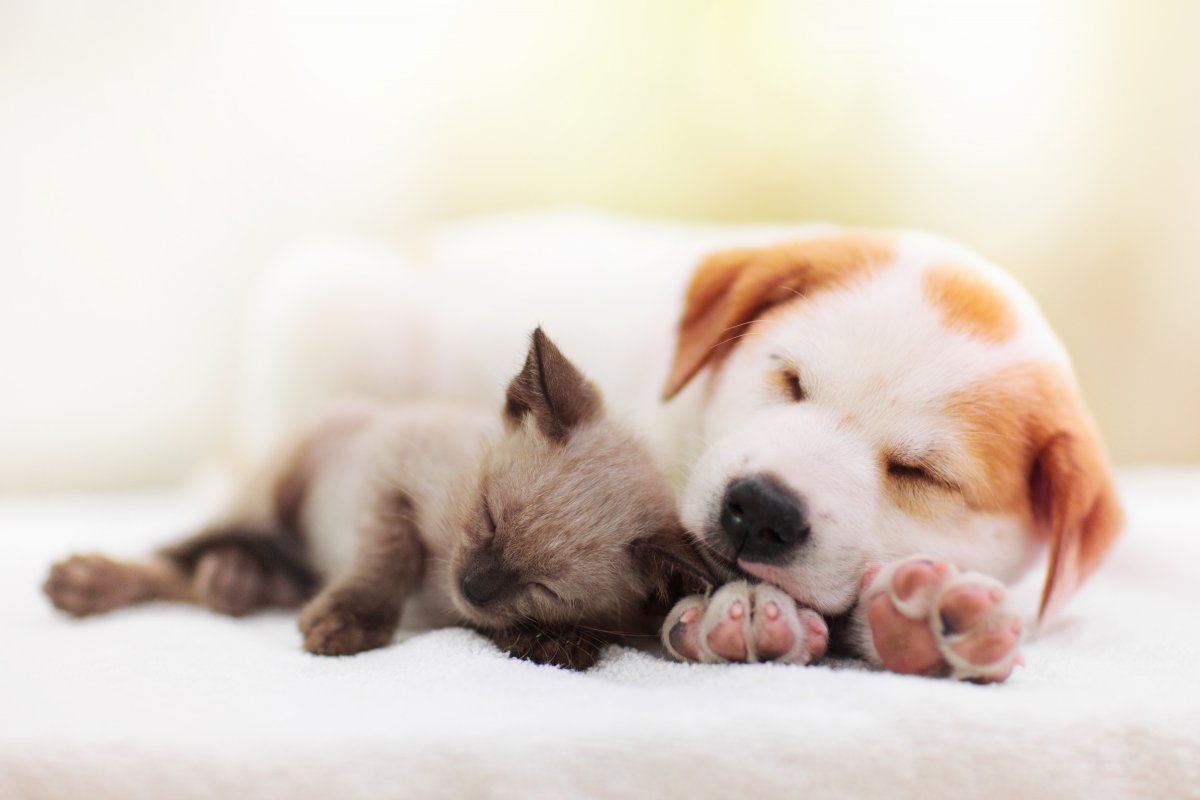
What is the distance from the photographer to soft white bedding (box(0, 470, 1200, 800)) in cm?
96

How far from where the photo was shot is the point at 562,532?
1.34 m

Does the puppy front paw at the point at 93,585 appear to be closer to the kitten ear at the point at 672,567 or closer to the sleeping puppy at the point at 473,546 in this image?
the sleeping puppy at the point at 473,546

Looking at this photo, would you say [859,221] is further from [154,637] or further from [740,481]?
[154,637]

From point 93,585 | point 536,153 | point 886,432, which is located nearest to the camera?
point 886,432

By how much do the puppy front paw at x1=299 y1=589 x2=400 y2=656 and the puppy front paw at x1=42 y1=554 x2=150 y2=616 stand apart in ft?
1.32

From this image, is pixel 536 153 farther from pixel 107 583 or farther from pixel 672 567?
pixel 672 567

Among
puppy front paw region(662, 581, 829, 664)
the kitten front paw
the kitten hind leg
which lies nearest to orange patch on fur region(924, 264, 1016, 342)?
puppy front paw region(662, 581, 829, 664)

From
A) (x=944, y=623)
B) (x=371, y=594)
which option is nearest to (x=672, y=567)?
(x=944, y=623)

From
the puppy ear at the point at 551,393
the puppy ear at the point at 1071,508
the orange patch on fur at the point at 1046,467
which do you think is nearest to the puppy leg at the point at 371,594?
the puppy ear at the point at 551,393

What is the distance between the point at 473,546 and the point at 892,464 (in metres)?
0.62

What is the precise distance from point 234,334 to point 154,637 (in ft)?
6.62

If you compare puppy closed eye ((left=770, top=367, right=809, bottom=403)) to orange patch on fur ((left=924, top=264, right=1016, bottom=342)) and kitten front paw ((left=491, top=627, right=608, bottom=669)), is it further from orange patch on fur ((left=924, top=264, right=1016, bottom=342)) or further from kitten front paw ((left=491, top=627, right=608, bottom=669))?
kitten front paw ((left=491, top=627, right=608, bottom=669))

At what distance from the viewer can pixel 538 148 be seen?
3.40 metres

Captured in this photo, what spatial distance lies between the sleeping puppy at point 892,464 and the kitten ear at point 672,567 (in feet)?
0.08
